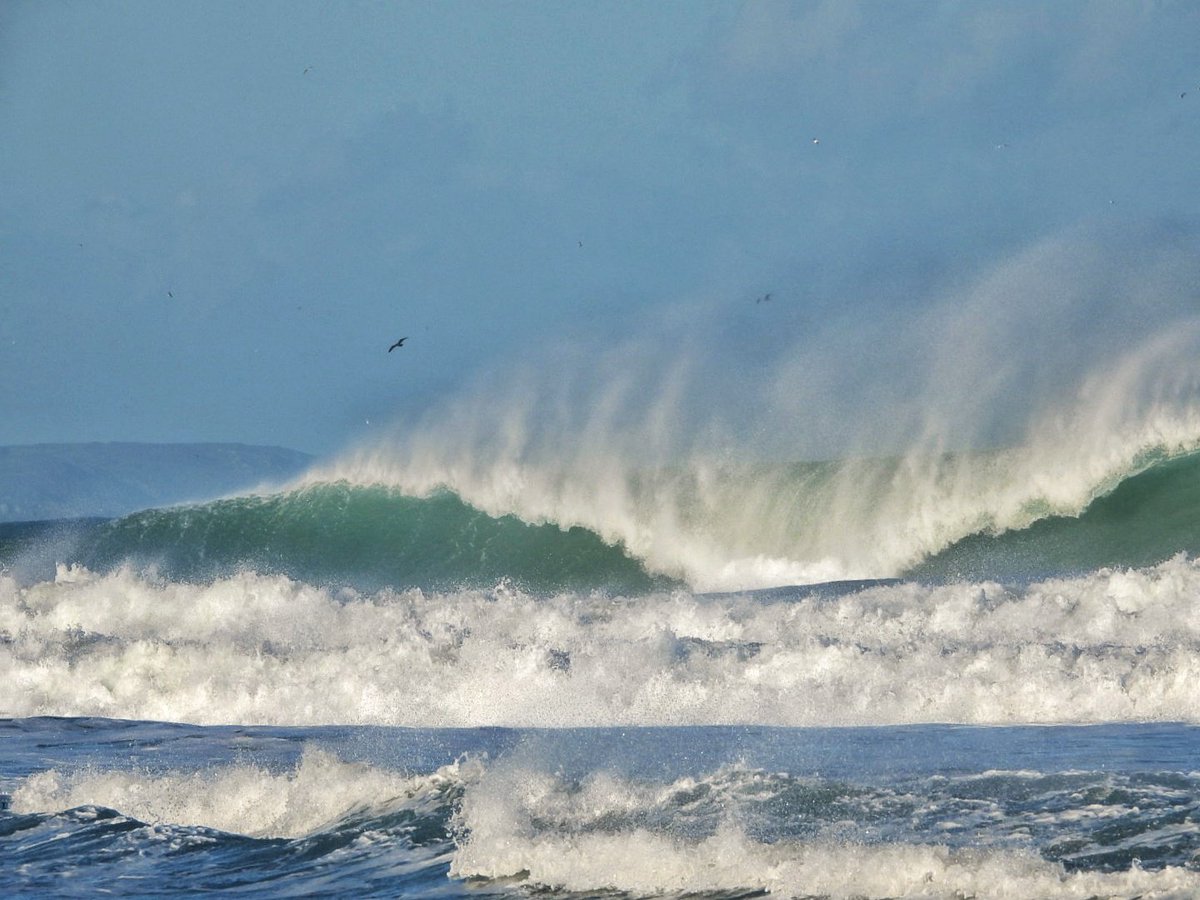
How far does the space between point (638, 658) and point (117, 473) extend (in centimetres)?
18100

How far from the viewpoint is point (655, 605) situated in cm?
1780

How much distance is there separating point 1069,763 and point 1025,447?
1597 cm

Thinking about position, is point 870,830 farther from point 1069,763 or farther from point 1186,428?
point 1186,428

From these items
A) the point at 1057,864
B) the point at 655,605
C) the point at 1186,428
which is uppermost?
the point at 1186,428

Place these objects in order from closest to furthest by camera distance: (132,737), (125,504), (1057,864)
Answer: (1057,864) → (132,737) → (125,504)

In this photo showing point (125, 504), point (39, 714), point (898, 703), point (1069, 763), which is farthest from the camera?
point (125, 504)

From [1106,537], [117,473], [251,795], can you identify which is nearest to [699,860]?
[251,795]

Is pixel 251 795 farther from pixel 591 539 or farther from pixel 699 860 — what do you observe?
pixel 591 539

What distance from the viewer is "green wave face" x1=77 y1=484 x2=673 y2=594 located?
25.3 metres

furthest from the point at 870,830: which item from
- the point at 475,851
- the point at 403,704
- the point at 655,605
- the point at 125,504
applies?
the point at 125,504

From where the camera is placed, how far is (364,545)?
2730cm

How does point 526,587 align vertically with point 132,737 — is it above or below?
above

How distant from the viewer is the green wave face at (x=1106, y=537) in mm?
21672

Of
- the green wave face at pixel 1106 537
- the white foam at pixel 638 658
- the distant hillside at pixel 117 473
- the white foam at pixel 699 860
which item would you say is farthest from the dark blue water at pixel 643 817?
the distant hillside at pixel 117 473
